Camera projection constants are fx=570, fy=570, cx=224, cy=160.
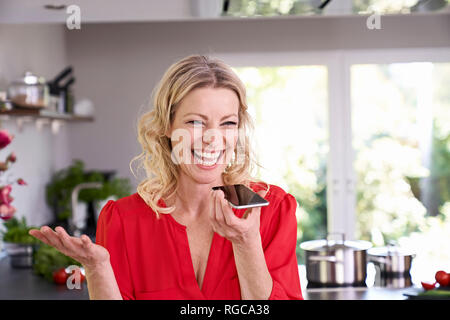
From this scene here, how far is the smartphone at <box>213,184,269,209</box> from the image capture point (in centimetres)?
71

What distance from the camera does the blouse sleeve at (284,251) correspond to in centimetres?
89

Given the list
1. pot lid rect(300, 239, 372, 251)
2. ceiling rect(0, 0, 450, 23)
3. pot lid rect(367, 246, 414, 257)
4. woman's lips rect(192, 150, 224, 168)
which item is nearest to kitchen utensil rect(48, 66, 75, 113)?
ceiling rect(0, 0, 450, 23)

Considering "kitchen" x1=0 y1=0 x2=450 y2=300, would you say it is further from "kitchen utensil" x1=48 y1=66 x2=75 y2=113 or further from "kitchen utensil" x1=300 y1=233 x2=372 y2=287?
"kitchen utensil" x1=300 y1=233 x2=372 y2=287

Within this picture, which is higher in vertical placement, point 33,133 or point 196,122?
point 33,133

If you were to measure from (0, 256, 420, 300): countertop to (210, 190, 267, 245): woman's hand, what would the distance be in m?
0.86

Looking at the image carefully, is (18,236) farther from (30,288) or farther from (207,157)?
(207,157)

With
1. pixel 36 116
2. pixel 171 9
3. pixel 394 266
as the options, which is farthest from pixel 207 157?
pixel 36 116

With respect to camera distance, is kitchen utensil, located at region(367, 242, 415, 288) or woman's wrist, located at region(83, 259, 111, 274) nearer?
woman's wrist, located at region(83, 259, 111, 274)

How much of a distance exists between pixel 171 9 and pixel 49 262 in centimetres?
105

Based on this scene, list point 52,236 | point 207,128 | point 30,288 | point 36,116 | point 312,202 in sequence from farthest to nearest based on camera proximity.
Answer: point 312,202, point 36,116, point 30,288, point 207,128, point 52,236

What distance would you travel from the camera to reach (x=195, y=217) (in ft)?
3.28

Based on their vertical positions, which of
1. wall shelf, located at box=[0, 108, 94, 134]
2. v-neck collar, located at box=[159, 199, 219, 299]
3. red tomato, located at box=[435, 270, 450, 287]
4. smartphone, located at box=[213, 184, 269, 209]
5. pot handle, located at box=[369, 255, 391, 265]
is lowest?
red tomato, located at box=[435, 270, 450, 287]

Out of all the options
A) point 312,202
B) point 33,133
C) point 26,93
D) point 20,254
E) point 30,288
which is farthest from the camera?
point 312,202
